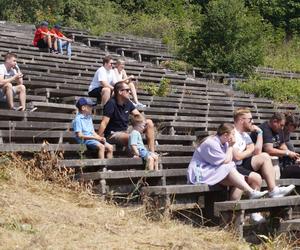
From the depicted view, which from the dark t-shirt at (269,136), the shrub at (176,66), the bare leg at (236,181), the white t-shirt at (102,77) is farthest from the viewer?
the shrub at (176,66)

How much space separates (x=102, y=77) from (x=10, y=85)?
2.33 m

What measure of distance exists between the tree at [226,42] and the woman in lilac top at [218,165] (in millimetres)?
15570

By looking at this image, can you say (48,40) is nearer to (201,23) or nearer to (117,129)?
(201,23)

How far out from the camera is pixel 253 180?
7961 millimetres

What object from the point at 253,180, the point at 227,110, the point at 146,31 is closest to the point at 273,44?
the point at 146,31

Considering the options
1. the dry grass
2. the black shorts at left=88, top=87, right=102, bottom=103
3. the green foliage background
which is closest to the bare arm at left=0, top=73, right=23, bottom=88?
the black shorts at left=88, top=87, right=102, bottom=103

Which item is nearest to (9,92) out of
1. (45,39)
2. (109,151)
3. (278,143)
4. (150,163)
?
(109,151)

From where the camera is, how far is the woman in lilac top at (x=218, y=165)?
7598mm

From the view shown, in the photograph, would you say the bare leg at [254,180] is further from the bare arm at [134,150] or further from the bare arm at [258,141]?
the bare arm at [134,150]

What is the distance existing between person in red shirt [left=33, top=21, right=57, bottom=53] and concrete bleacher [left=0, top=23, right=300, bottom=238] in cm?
→ 41

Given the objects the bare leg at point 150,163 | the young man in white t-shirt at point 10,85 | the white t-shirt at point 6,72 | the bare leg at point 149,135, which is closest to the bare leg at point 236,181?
the bare leg at point 150,163

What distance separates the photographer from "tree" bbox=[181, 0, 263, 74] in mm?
23672

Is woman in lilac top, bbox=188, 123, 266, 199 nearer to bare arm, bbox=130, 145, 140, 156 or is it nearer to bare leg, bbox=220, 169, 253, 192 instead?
bare leg, bbox=220, 169, 253, 192

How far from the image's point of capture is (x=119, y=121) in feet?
32.4
